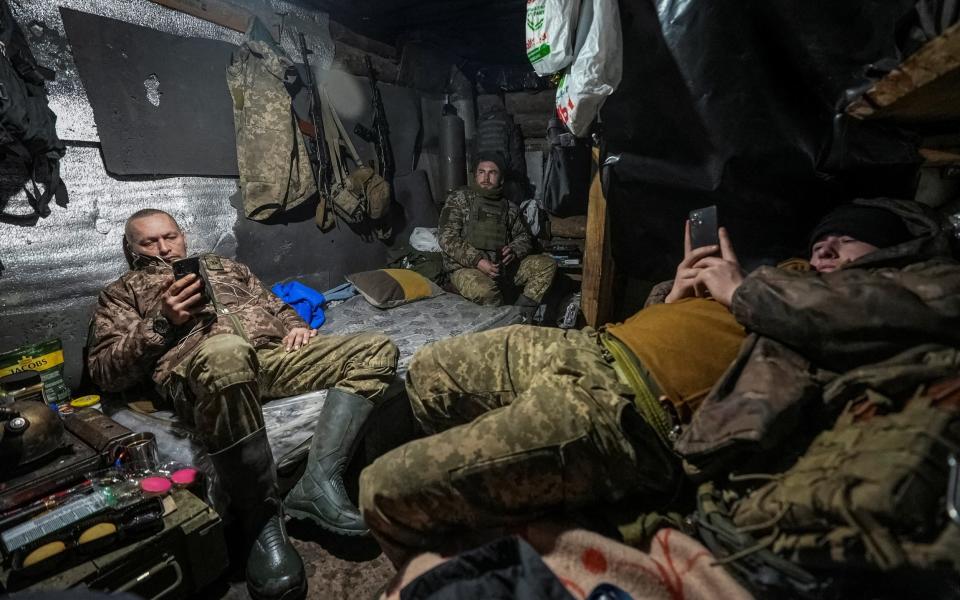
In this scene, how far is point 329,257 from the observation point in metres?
4.38

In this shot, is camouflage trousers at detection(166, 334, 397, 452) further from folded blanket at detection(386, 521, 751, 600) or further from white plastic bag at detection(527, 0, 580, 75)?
white plastic bag at detection(527, 0, 580, 75)

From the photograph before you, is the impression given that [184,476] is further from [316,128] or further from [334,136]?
[334,136]

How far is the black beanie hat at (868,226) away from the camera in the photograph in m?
1.60

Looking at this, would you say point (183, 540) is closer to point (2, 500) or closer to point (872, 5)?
point (2, 500)

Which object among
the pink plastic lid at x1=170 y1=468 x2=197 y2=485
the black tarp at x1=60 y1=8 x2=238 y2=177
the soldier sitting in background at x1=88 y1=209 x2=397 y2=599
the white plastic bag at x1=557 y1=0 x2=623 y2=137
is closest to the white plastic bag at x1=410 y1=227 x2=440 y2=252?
the black tarp at x1=60 y1=8 x2=238 y2=177

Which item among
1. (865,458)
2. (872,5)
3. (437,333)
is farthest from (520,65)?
(865,458)

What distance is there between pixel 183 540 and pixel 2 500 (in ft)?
1.94

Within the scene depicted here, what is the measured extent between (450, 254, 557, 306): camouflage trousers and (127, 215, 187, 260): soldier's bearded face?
7.52 ft

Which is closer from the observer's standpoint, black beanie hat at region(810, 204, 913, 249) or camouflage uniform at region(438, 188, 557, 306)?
black beanie hat at region(810, 204, 913, 249)

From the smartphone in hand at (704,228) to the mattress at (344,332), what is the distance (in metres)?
1.77

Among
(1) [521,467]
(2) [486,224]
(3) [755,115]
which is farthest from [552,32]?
(2) [486,224]

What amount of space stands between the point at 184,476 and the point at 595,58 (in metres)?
2.49

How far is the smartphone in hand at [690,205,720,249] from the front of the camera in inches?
70.1

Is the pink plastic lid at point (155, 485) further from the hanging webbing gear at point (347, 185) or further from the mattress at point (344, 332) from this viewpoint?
the hanging webbing gear at point (347, 185)
